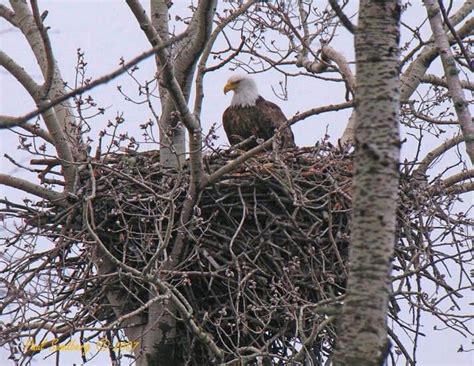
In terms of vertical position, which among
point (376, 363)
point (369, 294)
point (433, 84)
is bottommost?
point (376, 363)

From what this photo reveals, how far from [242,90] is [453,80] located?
15.1 ft

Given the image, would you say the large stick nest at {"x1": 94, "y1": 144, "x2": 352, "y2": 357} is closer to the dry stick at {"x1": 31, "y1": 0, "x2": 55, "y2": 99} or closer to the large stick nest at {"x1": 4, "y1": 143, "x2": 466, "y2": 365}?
the large stick nest at {"x1": 4, "y1": 143, "x2": 466, "y2": 365}

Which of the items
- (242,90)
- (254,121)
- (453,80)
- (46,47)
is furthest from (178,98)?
(242,90)

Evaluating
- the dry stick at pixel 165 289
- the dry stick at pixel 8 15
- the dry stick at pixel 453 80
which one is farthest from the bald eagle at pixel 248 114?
the dry stick at pixel 453 80

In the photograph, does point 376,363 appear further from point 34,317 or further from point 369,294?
point 34,317

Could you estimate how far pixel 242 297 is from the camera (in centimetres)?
583

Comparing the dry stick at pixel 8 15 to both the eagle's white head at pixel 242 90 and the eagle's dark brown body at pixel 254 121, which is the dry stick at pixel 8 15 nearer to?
the eagle's dark brown body at pixel 254 121

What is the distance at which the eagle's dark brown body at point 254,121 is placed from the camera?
8.03 m

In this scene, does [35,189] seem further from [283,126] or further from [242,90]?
[242,90]

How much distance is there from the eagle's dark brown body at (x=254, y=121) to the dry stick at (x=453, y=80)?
373cm

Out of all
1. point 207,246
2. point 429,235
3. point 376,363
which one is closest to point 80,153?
point 207,246

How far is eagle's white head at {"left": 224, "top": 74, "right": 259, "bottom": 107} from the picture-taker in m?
8.38

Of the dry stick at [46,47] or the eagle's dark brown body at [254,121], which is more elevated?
the eagle's dark brown body at [254,121]

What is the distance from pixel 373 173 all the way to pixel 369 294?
1.31ft
